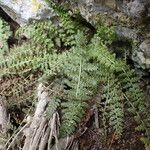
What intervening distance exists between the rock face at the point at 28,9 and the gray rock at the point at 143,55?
4.14 feet

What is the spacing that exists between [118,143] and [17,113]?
1277 millimetres

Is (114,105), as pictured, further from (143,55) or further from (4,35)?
(4,35)

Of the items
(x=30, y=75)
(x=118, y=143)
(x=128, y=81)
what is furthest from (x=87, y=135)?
(x=30, y=75)

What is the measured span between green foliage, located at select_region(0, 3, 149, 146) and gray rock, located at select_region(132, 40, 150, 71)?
161mm

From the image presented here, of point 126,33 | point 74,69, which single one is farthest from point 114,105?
point 126,33

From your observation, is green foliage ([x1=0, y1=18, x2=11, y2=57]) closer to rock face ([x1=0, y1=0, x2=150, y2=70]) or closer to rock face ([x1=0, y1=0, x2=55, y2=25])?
rock face ([x1=0, y1=0, x2=55, y2=25])

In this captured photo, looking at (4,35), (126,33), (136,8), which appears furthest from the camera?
(4,35)

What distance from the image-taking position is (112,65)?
3.98m

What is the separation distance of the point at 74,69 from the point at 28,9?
3.64ft

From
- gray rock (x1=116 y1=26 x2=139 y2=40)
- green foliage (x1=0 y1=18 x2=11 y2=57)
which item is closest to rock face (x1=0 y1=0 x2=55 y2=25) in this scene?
green foliage (x1=0 y1=18 x2=11 y2=57)

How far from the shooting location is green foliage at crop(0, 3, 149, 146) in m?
3.86

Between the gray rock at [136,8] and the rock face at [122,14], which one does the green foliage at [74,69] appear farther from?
the gray rock at [136,8]

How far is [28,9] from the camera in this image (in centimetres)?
458

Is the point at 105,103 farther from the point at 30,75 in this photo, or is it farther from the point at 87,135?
the point at 30,75
